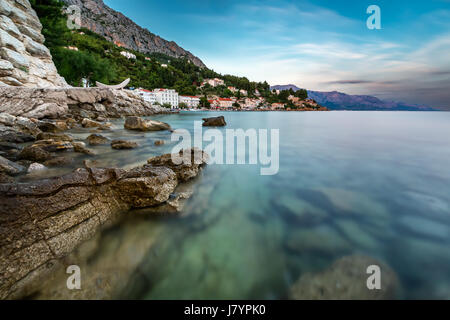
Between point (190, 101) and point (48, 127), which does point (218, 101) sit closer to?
point (190, 101)

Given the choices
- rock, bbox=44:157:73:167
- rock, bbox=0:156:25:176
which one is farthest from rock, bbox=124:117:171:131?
rock, bbox=0:156:25:176

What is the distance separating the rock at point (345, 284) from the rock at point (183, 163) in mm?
3577

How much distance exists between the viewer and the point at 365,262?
264 centimetres

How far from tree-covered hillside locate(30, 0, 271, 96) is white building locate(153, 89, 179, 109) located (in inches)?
437

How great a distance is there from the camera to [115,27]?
14088 cm

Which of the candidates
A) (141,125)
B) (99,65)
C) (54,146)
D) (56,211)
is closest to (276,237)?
(56,211)

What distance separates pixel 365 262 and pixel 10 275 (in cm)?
444

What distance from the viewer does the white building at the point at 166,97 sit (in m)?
73.4

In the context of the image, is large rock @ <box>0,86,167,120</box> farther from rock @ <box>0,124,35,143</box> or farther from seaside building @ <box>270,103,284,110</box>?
seaside building @ <box>270,103,284,110</box>

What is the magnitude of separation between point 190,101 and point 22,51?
73484mm

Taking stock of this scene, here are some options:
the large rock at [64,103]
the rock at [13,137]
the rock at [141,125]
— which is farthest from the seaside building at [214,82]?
the rock at [13,137]

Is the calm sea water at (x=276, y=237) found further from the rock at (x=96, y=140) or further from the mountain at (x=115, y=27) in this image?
the mountain at (x=115, y=27)
